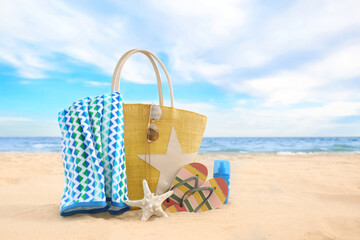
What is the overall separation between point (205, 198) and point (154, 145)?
567mm

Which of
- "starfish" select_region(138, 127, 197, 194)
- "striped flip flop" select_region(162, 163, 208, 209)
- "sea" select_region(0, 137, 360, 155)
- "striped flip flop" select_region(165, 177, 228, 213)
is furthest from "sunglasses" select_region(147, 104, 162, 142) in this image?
"sea" select_region(0, 137, 360, 155)

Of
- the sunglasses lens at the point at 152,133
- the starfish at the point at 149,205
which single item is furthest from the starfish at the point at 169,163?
the starfish at the point at 149,205

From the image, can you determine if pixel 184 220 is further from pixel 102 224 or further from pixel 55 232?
pixel 55 232

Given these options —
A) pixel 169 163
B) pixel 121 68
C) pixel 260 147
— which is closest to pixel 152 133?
pixel 169 163

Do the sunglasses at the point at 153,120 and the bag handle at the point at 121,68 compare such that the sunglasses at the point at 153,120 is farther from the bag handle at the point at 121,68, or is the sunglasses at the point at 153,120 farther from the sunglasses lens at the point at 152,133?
the bag handle at the point at 121,68

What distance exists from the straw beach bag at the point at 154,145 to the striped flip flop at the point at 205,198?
0.64ft

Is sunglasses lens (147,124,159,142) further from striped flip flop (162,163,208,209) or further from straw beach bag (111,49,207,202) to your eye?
striped flip flop (162,163,208,209)

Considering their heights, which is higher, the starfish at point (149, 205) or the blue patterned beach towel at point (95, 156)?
the blue patterned beach towel at point (95, 156)

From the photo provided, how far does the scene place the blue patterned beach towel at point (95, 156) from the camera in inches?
68.2

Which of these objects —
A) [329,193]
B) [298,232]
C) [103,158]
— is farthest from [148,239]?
[329,193]

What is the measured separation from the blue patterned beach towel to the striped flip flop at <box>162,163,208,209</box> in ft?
1.18

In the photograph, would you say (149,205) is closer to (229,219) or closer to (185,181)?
(185,181)

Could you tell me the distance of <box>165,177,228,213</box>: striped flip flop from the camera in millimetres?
1938

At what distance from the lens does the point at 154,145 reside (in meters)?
2.00
